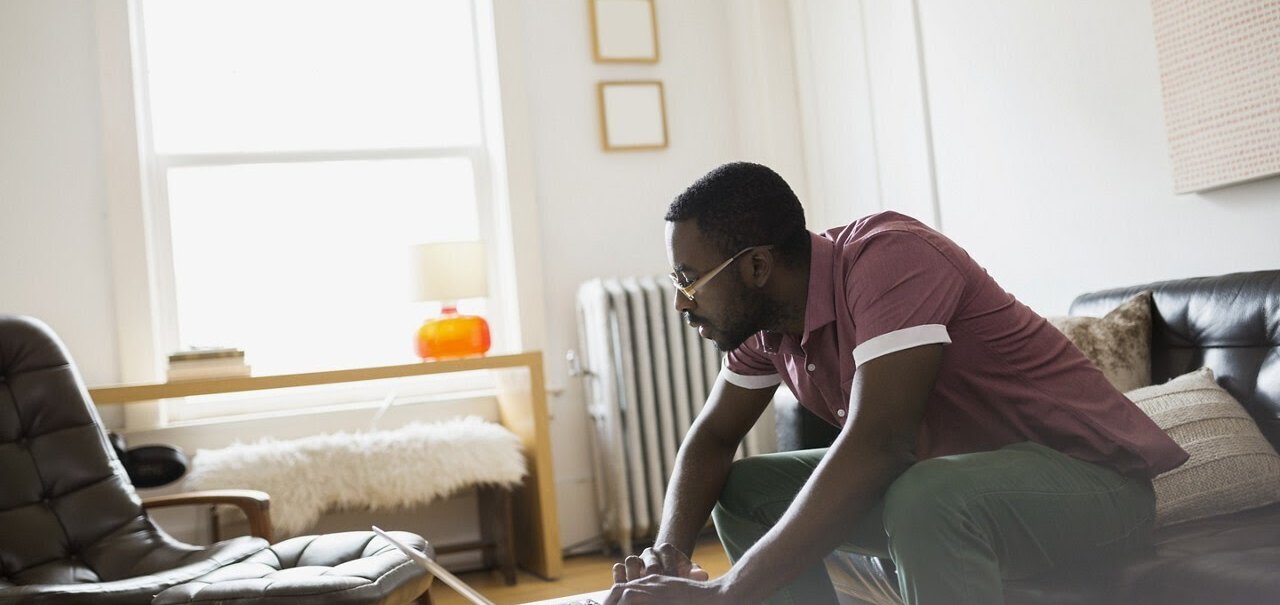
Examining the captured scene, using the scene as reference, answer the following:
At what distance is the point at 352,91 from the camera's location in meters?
4.29

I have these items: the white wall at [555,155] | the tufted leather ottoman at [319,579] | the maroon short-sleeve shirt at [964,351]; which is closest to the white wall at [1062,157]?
the white wall at [555,155]

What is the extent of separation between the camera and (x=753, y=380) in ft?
6.33

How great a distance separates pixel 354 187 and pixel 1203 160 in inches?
114

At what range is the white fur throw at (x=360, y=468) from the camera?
3.50 meters

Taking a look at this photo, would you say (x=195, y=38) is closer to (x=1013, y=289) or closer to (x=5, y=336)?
(x=5, y=336)

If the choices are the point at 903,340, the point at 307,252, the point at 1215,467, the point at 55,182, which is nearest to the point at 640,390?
the point at 307,252

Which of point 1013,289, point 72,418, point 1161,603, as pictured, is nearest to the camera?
point 1161,603

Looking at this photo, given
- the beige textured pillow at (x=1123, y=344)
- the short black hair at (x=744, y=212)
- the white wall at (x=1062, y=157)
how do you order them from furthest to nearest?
the white wall at (x=1062, y=157) → the beige textured pillow at (x=1123, y=344) → the short black hair at (x=744, y=212)

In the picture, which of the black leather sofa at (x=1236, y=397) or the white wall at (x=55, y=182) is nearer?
the black leather sofa at (x=1236, y=397)

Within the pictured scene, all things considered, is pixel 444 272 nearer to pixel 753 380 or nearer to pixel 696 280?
pixel 753 380

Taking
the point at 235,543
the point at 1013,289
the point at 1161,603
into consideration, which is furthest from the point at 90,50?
the point at 1161,603

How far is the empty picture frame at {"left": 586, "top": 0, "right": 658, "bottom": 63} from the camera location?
4414mm

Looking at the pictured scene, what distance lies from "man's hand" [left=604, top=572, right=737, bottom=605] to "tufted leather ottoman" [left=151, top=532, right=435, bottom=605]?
0.87 m

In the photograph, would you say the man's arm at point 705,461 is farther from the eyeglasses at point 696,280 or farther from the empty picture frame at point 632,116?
the empty picture frame at point 632,116
